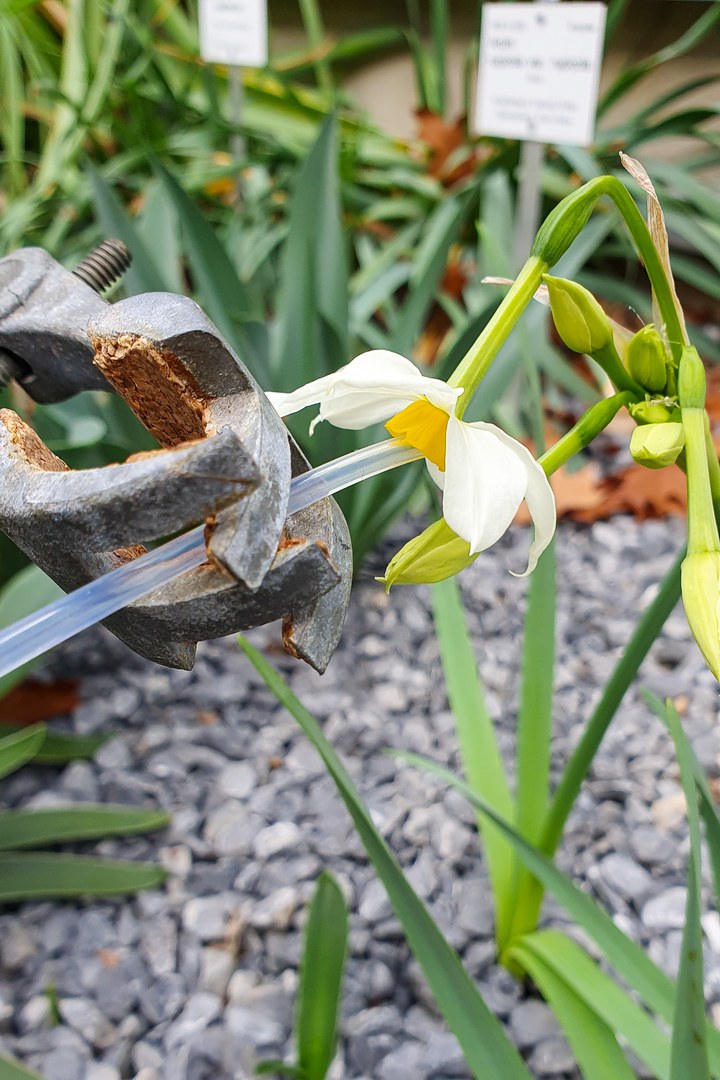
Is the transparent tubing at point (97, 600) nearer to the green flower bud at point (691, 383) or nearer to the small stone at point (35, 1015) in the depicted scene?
the green flower bud at point (691, 383)

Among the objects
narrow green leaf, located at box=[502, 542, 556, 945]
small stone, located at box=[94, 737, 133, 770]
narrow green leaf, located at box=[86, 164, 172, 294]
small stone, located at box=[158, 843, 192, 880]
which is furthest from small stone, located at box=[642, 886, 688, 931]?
narrow green leaf, located at box=[86, 164, 172, 294]

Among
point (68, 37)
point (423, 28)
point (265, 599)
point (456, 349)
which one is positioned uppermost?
point (423, 28)

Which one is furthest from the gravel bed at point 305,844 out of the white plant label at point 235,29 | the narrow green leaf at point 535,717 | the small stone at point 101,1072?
the white plant label at point 235,29

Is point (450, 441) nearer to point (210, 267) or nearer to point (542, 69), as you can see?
point (210, 267)

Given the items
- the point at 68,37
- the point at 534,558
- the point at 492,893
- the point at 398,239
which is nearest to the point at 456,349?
the point at 492,893

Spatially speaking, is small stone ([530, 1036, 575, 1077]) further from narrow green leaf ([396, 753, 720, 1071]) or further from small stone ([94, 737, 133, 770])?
small stone ([94, 737, 133, 770])

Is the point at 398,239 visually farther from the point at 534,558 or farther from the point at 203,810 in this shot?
Answer: the point at 534,558

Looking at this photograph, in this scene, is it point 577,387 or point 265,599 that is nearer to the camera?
point 265,599
